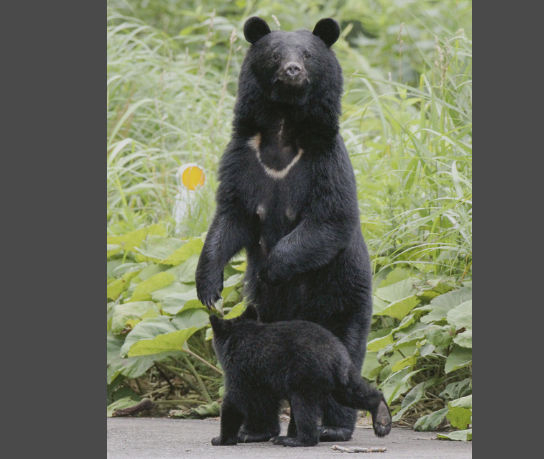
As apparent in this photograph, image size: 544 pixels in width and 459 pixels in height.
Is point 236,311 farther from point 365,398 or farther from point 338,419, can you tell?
point 365,398

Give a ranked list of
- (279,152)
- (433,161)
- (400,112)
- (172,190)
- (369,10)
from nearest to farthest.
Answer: (279,152)
(433,161)
(400,112)
(172,190)
(369,10)

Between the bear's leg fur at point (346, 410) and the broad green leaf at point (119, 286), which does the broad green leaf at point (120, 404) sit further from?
the bear's leg fur at point (346, 410)

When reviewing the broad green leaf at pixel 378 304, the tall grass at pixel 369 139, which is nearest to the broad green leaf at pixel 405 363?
the broad green leaf at pixel 378 304

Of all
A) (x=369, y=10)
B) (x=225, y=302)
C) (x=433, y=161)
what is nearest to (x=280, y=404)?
(x=225, y=302)

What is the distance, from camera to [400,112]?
21.5 feet

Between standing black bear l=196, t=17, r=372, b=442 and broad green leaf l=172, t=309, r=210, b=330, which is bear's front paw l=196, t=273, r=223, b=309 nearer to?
standing black bear l=196, t=17, r=372, b=442

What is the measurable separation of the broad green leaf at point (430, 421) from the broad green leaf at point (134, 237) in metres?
2.74

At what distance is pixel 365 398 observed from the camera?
12.6ft

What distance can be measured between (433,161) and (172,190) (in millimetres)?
2819

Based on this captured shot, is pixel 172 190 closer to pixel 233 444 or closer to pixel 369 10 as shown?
pixel 233 444

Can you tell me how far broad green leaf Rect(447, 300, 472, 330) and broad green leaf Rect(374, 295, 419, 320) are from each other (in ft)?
1.53

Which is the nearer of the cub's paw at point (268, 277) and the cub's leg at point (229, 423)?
the cub's leg at point (229, 423)

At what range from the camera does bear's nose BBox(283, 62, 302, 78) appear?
3.91 metres

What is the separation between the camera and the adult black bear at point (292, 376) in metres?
3.76
